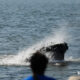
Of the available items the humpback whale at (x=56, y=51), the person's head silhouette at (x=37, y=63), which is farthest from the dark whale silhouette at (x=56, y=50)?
the person's head silhouette at (x=37, y=63)

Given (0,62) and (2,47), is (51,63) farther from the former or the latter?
(2,47)

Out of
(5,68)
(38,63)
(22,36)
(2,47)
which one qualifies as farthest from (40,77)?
(22,36)

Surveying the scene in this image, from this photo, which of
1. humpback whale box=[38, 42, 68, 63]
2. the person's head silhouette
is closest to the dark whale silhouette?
humpback whale box=[38, 42, 68, 63]

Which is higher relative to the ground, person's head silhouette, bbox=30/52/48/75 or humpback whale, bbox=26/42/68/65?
person's head silhouette, bbox=30/52/48/75

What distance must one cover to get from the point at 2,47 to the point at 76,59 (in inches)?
242

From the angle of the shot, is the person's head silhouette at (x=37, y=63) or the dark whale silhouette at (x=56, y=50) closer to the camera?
the person's head silhouette at (x=37, y=63)

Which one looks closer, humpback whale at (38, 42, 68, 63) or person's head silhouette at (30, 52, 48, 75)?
person's head silhouette at (30, 52, 48, 75)

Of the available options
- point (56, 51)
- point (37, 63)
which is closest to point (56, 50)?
point (56, 51)

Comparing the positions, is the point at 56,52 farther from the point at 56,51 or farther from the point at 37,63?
the point at 37,63

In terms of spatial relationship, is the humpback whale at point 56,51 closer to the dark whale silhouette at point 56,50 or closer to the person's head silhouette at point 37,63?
the dark whale silhouette at point 56,50

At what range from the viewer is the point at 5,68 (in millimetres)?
23719

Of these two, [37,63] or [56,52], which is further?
[56,52]

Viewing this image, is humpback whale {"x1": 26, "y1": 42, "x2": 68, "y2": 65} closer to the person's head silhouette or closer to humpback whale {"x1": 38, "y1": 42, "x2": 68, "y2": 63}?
humpback whale {"x1": 38, "y1": 42, "x2": 68, "y2": 63}

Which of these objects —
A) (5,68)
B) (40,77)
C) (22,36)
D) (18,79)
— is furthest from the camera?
(22,36)
